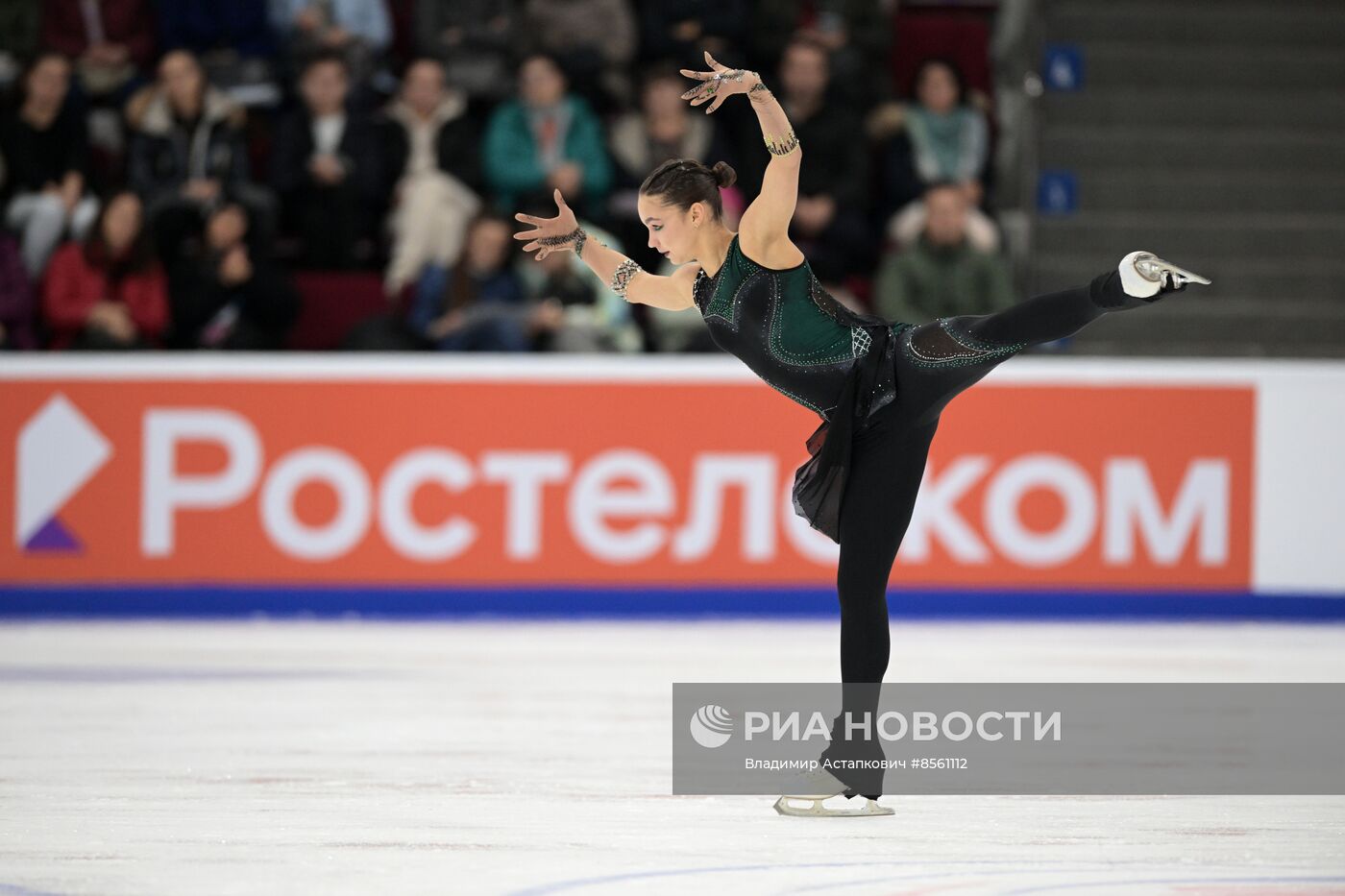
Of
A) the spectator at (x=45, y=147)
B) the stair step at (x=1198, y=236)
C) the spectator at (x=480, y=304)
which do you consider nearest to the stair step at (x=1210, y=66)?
the stair step at (x=1198, y=236)

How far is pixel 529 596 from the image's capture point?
802 cm

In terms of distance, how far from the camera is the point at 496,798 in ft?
13.5

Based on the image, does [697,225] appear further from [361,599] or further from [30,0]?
[30,0]

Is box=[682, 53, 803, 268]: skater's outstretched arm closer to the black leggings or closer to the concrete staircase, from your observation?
the black leggings

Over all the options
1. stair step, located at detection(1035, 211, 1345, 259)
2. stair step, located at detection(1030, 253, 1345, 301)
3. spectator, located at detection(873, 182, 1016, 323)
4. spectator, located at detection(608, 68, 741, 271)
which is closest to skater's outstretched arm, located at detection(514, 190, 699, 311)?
spectator, located at detection(873, 182, 1016, 323)

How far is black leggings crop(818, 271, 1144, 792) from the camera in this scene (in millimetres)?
3979

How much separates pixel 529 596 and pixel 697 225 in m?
4.11

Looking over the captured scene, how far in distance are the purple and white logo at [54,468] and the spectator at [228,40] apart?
2.61 metres

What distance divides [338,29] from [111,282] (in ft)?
6.24

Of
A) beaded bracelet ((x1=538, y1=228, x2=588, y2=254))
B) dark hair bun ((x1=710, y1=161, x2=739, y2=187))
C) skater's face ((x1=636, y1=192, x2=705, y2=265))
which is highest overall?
dark hair bun ((x1=710, y1=161, x2=739, y2=187))

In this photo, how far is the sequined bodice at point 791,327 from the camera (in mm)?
4070

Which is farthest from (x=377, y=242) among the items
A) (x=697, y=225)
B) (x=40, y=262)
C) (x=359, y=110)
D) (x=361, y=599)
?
(x=697, y=225)

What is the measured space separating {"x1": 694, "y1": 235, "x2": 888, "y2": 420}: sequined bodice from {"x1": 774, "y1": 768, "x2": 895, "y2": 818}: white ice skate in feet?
2.51

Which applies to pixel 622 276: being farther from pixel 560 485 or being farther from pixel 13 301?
pixel 13 301
